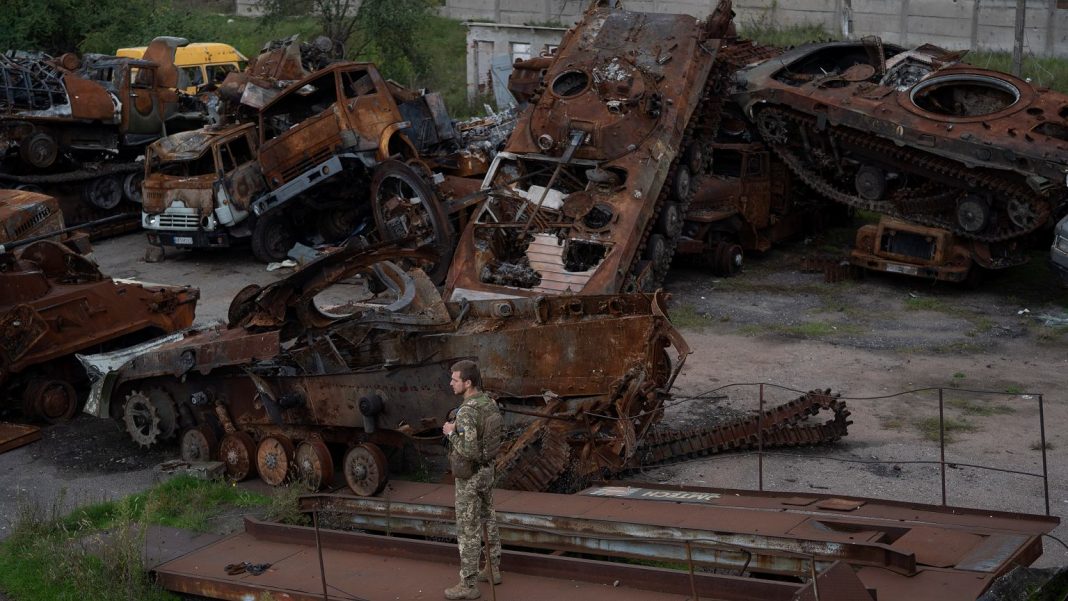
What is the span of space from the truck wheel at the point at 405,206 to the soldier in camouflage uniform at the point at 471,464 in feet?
29.2

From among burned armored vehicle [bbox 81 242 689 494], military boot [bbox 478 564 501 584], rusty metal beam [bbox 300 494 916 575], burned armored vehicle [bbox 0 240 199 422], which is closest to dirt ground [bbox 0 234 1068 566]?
burned armored vehicle [bbox 0 240 199 422]

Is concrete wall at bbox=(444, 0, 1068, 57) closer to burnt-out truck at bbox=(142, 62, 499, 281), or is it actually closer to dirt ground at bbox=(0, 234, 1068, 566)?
dirt ground at bbox=(0, 234, 1068, 566)

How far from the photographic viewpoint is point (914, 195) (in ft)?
57.1

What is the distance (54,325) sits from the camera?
13.5 meters

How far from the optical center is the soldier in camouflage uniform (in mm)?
7371

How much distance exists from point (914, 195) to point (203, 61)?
1681 cm

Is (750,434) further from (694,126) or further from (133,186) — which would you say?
(133,186)

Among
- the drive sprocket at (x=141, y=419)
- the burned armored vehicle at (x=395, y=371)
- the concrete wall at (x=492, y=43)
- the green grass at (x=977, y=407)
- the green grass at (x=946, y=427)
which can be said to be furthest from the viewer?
the concrete wall at (x=492, y=43)

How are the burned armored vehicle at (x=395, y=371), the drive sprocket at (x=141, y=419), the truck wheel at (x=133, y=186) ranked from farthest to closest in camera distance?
the truck wheel at (x=133, y=186), the drive sprocket at (x=141, y=419), the burned armored vehicle at (x=395, y=371)

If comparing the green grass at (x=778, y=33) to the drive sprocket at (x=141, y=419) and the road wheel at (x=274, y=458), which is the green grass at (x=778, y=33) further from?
the road wheel at (x=274, y=458)

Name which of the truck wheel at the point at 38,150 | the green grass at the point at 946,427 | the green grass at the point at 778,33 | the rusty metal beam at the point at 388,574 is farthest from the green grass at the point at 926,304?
the truck wheel at the point at 38,150

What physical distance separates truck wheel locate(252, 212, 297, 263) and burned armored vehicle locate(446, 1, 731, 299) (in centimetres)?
498

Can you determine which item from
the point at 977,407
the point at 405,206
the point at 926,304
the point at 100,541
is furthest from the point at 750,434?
the point at 405,206

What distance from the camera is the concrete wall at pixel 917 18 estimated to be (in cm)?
2619
